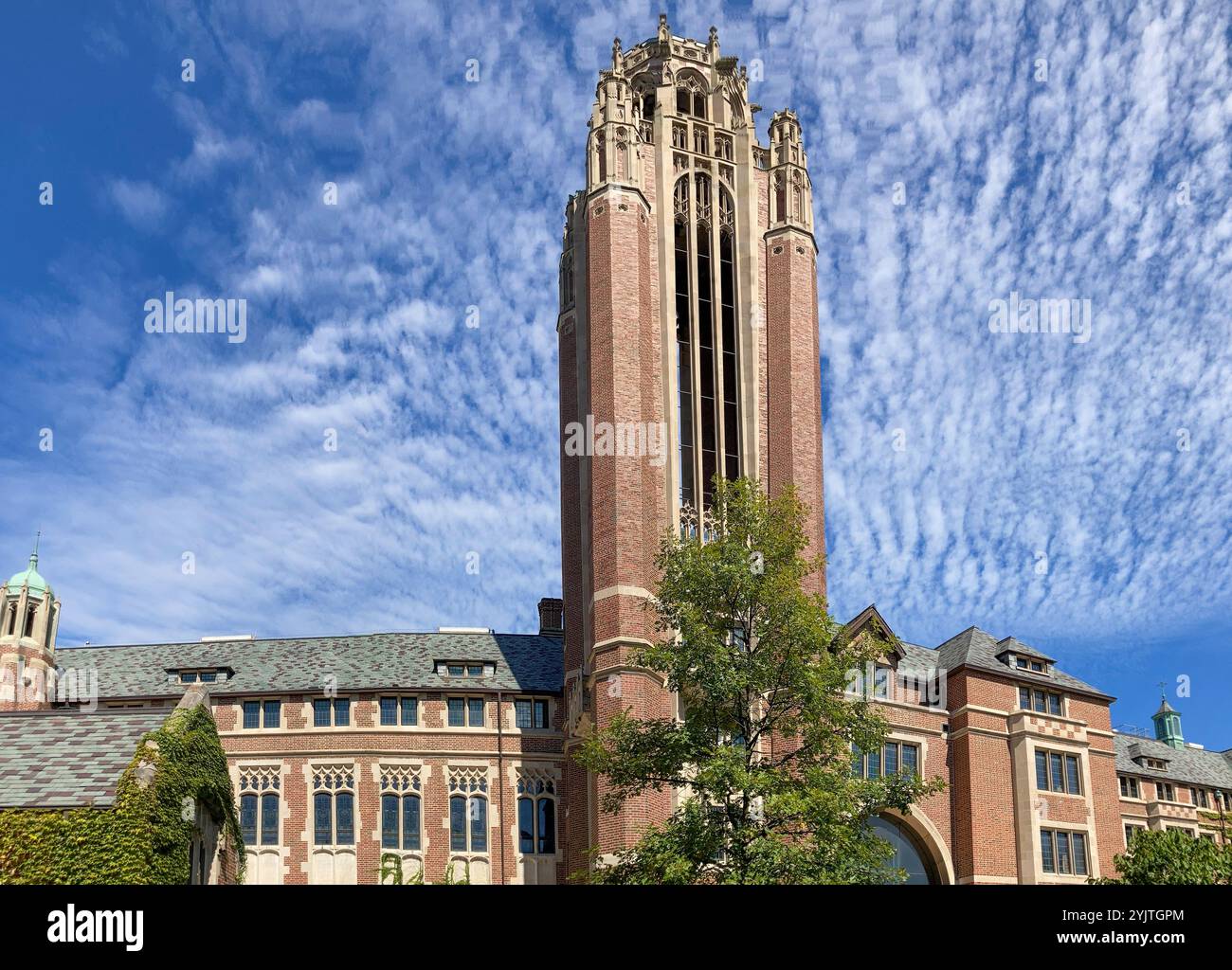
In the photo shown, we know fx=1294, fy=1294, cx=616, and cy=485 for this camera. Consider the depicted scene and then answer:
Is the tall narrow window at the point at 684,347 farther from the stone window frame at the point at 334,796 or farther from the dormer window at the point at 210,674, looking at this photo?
the dormer window at the point at 210,674

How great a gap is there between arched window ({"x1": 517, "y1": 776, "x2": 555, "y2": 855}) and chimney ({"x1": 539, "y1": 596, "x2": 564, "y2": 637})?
11.1m

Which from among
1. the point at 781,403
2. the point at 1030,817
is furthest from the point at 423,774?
the point at 1030,817

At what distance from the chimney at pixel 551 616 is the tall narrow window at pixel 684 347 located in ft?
41.0

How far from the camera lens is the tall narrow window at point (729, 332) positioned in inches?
2199

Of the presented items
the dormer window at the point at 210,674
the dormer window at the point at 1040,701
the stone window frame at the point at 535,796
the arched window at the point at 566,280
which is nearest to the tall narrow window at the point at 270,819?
the dormer window at the point at 210,674

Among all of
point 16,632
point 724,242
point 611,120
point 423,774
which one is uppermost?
point 611,120

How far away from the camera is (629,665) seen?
46.9 meters

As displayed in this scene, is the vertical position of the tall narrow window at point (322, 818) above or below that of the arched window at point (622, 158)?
below

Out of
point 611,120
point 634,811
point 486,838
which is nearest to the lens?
point 634,811

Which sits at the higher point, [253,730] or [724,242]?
[724,242]

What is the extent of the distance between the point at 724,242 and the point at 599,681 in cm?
2174

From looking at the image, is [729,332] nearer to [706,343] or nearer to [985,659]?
[706,343]

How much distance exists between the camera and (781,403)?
55.0 m
